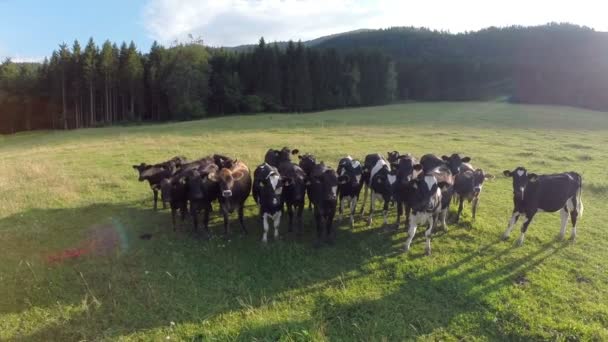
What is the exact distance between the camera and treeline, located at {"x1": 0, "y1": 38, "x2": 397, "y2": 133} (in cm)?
5591

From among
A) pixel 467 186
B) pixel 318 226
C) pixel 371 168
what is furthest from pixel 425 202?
pixel 371 168

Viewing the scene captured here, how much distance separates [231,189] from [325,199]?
2.53 meters

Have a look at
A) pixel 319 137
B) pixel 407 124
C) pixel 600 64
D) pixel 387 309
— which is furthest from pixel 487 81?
pixel 387 309

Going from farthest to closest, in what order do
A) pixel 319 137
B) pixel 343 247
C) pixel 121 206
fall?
pixel 319 137
pixel 121 206
pixel 343 247

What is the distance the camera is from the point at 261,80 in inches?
2494

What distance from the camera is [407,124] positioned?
3859cm

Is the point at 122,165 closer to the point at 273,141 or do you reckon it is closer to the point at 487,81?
the point at 273,141

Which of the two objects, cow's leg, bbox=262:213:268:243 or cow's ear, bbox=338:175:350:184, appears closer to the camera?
cow's leg, bbox=262:213:268:243

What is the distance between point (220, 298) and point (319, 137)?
22.8 metres

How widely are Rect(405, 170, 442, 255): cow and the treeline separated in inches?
1989

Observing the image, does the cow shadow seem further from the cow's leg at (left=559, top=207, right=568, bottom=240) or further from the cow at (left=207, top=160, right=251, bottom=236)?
the cow's leg at (left=559, top=207, right=568, bottom=240)

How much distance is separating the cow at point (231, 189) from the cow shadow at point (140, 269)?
0.55m

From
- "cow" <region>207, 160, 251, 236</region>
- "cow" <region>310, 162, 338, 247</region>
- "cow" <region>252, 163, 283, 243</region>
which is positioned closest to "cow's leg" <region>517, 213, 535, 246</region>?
"cow" <region>310, 162, 338, 247</region>

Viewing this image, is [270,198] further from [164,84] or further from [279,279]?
[164,84]
